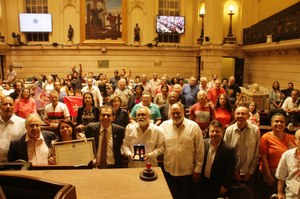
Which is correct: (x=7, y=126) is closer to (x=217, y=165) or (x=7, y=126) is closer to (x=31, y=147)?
(x=31, y=147)

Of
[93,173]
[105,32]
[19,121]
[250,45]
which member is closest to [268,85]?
[250,45]

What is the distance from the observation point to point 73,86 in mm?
12312

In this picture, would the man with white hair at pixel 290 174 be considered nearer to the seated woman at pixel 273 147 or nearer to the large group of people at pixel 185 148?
the large group of people at pixel 185 148

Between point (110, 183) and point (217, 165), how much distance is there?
86.5 inches

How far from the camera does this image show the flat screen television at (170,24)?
18.2 meters

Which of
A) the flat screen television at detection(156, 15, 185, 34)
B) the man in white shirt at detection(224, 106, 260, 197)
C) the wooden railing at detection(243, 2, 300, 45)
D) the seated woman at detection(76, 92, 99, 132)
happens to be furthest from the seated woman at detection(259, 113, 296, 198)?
the flat screen television at detection(156, 15, 185, 34)

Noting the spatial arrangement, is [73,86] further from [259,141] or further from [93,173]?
[93,173]

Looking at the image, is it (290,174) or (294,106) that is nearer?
(290,174)

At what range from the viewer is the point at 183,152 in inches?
157

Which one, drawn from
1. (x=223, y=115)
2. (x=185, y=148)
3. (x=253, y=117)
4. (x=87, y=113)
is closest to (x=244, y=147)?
(x=185, y=148)

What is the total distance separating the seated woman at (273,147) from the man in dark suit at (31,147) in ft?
10.2

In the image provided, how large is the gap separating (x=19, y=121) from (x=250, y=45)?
1354cm

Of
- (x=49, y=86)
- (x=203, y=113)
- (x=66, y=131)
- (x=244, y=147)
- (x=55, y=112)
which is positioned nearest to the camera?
(x=66, y=131)

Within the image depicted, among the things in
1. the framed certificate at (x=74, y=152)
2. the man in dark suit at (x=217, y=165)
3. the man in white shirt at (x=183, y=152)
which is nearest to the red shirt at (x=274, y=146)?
the man in dark suit at (x=217, y=165)
